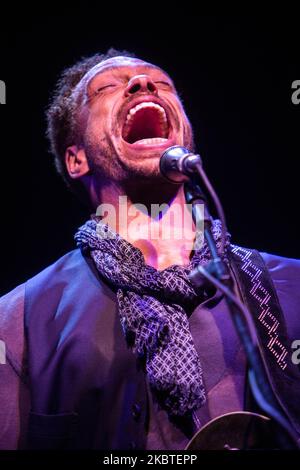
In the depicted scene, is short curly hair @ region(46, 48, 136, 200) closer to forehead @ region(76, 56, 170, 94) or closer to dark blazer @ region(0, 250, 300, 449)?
forehead @ region(76, 56, 170, 94)

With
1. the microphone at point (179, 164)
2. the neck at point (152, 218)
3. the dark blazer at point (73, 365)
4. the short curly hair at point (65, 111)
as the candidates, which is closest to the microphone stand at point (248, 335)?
the microphone at point (179, 164)

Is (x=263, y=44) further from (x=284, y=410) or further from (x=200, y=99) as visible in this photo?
(x=284, y=410)

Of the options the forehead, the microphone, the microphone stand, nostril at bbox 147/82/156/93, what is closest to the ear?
the forehead

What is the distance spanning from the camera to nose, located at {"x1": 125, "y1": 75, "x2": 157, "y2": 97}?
2.70 meters

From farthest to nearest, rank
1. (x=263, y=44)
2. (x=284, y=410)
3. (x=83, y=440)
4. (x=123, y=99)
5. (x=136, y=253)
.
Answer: (x=263, y=44)
(x=123, y=99)
(x=136, y=253)
(x=83, y=440)
(x=284, y=410)

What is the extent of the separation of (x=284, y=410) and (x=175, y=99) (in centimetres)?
180

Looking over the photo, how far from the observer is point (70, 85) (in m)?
3.33

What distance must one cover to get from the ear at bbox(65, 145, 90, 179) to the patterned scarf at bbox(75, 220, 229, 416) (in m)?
0.59

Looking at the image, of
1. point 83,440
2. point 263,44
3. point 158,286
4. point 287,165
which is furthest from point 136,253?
point 263,44

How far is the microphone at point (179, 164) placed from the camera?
1.62 metres

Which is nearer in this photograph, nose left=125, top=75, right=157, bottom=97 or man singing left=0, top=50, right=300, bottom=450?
man singing left=0, top=50, right=300, bottom=450

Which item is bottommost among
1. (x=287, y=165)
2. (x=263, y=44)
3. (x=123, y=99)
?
(x=287, y=165)

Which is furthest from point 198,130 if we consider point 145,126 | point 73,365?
point 73,365

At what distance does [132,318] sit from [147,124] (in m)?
1.22
